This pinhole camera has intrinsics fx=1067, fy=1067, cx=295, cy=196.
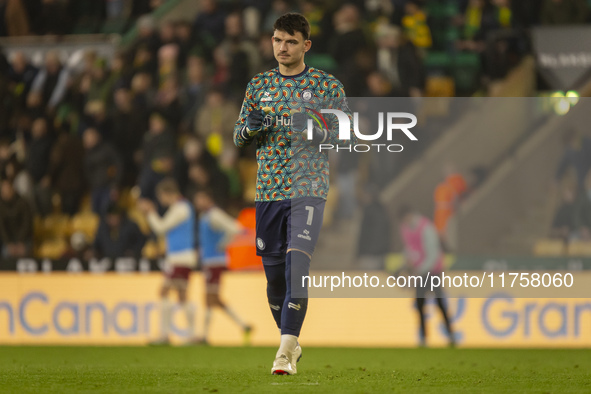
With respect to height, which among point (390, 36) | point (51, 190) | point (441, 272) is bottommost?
point (441, 272)

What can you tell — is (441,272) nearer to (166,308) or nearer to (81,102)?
(166,308)

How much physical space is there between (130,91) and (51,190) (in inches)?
74.1

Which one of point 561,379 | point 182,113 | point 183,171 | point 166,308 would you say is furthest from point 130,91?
point 561,379

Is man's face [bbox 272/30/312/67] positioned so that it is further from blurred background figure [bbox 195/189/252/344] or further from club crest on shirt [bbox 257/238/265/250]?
blurred background figure [bbox 195/189/252/344]

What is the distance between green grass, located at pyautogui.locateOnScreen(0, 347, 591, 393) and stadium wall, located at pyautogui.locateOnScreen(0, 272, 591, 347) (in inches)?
38.1

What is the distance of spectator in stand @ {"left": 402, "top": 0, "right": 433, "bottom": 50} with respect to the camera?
50.3 ft

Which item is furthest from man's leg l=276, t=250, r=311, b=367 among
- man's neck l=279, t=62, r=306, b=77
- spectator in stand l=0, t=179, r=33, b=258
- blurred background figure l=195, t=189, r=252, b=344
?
spectator in stand l=0, t=179, r=33, b=258

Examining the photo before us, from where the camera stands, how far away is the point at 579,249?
12.7 meters

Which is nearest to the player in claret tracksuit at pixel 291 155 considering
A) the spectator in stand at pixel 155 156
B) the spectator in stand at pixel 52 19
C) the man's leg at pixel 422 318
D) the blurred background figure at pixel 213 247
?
the man's leg at pixel 422 318

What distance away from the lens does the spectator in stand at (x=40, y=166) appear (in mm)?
15852

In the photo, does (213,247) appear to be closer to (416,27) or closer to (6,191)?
(6,191)

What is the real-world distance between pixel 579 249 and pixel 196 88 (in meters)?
5.98

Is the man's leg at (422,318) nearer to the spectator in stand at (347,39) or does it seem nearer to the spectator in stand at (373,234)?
the spectator in stand at (373,234)

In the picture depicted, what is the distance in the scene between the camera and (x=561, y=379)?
7039 mm
